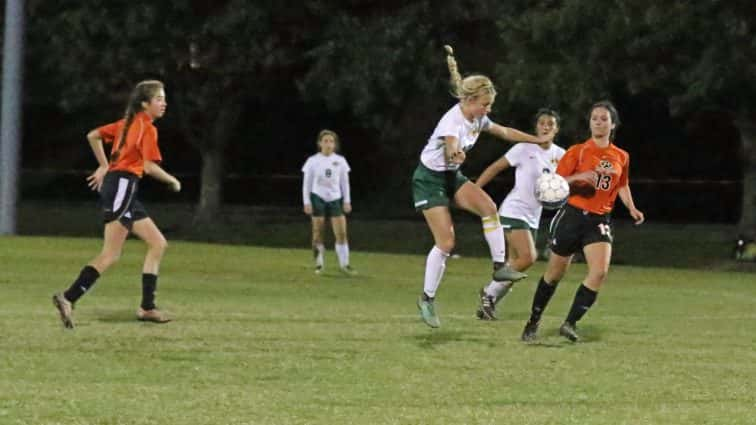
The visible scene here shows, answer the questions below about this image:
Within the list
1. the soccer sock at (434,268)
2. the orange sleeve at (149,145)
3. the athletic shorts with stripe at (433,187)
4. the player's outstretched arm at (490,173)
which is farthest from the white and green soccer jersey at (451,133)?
the orange sleeve at (149,145)

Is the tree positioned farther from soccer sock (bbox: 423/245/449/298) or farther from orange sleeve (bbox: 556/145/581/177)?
orange sleeve (bbox: 556/145/581/177)

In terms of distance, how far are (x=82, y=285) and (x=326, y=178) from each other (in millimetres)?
10162

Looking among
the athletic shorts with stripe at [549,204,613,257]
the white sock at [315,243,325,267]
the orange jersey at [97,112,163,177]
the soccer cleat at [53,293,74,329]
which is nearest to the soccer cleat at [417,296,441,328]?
the athletic shorts with stripe at [549,204,613,257]

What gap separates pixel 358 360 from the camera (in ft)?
39.0

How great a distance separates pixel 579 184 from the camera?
12984mm

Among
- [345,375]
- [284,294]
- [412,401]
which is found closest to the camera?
[412,401]

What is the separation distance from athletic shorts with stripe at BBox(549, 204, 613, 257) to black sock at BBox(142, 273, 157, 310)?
140 inches

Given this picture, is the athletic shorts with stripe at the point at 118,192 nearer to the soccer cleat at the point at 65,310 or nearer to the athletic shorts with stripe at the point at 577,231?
the soccer cleat at the point at 65,310

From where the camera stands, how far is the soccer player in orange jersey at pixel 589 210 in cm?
1298

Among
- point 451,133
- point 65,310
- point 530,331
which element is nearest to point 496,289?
point 530,331

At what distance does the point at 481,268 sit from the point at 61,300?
1374 cm

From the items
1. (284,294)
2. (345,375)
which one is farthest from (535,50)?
(345,375)

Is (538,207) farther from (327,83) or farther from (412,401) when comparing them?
(327,83)

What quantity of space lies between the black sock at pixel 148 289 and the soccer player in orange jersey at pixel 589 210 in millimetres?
3331
